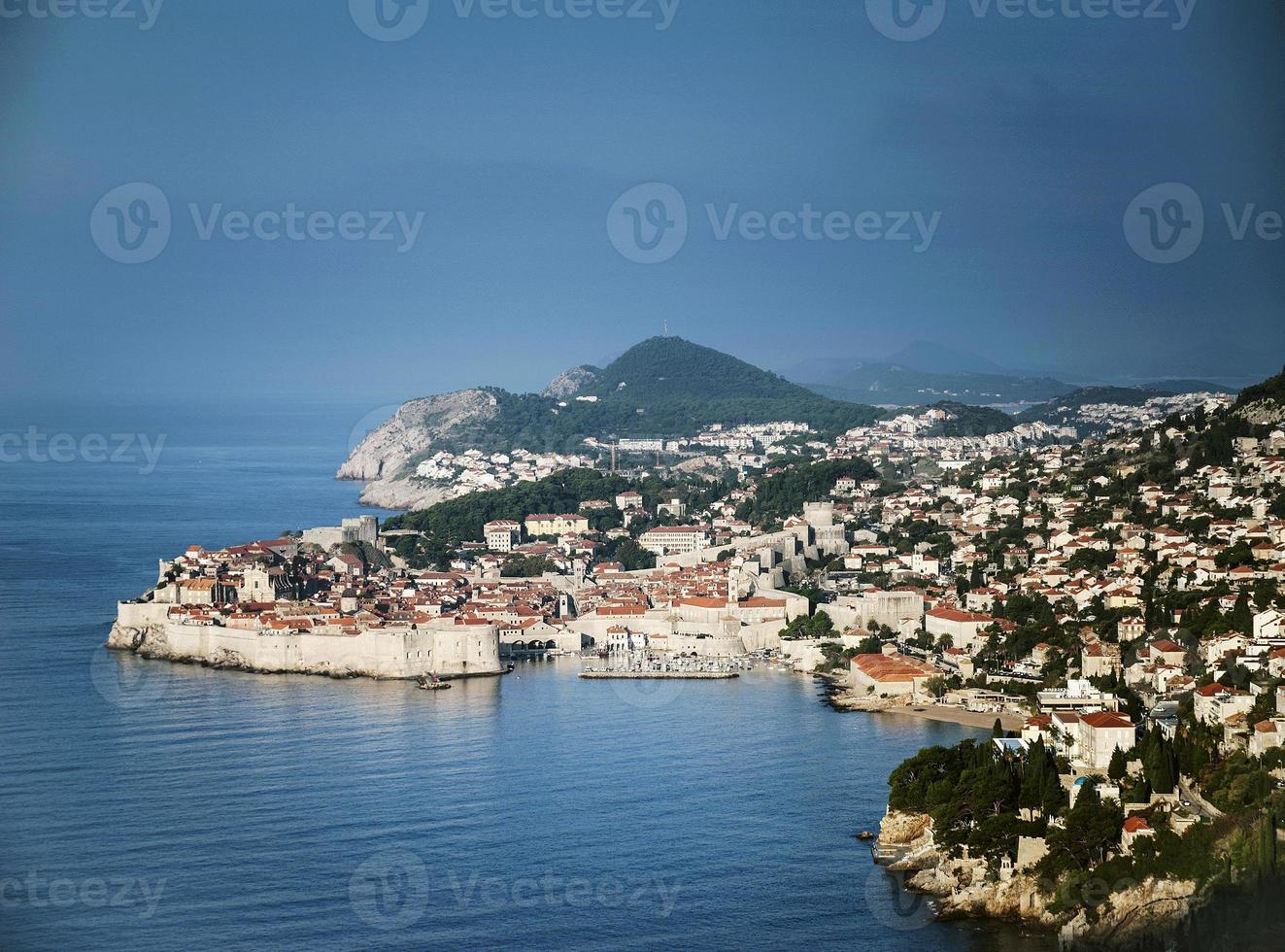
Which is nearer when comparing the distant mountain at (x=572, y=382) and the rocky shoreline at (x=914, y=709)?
the rocky shoreline at (x=914, y=709)

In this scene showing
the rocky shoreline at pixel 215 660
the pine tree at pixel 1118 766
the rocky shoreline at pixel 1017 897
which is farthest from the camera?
the rocky shoreline at pixel 215 660

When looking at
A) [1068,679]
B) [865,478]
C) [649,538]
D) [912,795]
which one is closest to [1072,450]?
[865,478]

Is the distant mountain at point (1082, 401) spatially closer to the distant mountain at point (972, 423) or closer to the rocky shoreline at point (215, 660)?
the distant mountain at point (972, 423)

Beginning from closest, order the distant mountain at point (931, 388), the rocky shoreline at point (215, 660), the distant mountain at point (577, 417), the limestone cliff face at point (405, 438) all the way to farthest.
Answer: the rocky shoreline at point (215, 660) → the limestone cliff face at point (405, 438) → the distant mountain at point (577, 417) → the distant mountain at point (931, 388)

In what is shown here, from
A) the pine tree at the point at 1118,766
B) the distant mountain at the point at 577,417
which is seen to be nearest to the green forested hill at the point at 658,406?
the distant mountain at the point at 577,417

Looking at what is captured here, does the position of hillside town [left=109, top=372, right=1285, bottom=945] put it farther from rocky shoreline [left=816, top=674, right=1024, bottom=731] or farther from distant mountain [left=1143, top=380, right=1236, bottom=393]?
distant mountain [left=1143, top=380, right=1236, bottom=393]

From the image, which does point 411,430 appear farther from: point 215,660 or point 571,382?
point 215,660
